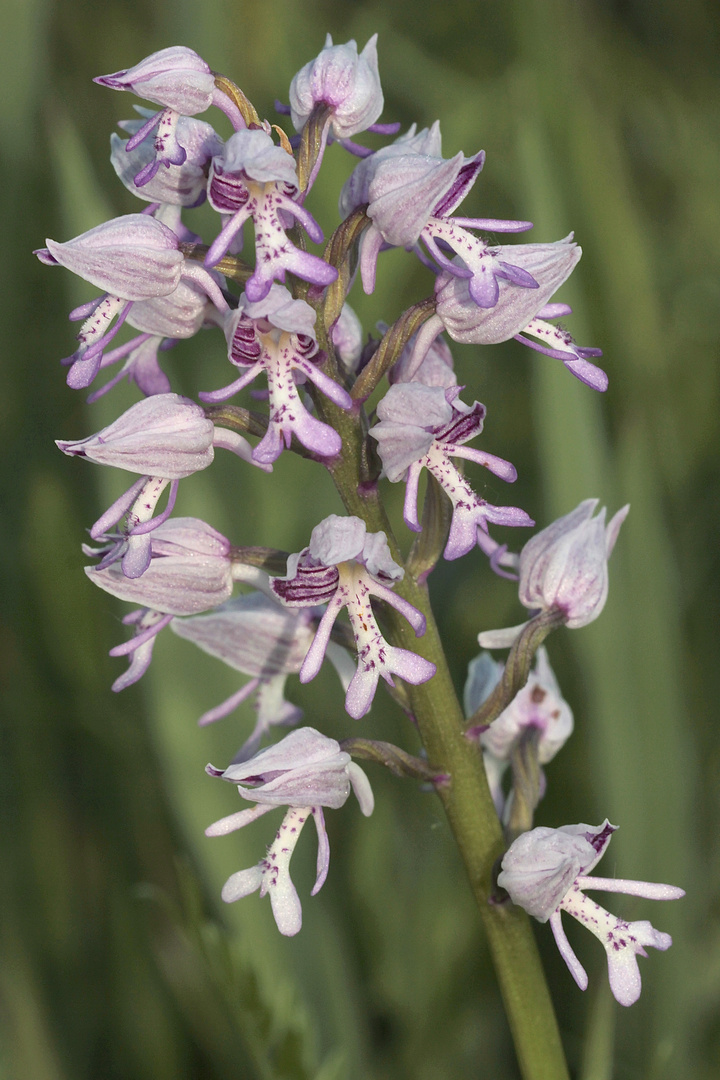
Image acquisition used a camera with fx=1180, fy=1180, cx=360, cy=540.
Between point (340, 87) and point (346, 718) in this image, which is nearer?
point (340, 87)

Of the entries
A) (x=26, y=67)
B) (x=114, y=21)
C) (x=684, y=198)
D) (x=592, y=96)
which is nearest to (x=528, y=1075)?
(x=26, y=67)

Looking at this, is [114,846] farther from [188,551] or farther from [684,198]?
[684,198]

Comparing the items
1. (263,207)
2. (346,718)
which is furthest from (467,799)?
(346,718)

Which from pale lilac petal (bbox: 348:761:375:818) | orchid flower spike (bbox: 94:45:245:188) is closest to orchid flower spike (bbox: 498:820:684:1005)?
pale lilac petal (bbox: 348:761:375:818)

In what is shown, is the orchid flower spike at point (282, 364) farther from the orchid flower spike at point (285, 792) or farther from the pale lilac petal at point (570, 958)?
the pale lilac petal at point (570, 958)

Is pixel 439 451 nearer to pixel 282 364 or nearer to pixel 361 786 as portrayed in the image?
pixel 282 364
